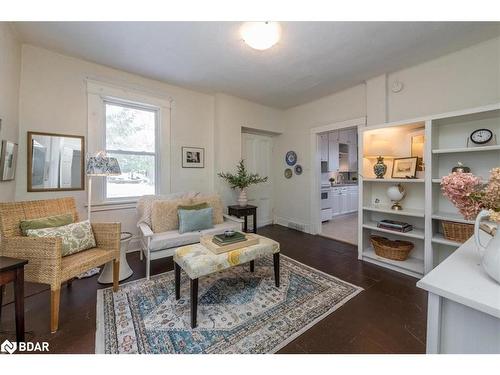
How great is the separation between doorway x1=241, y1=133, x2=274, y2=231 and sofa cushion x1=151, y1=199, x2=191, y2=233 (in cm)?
198

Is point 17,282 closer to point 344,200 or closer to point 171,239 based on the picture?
point 171,239

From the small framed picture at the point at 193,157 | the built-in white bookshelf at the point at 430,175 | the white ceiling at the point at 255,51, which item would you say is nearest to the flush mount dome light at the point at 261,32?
the white ceiling at the point at 255,51

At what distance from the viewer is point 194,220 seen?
2689mm

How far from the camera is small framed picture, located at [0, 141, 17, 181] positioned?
1933 mm

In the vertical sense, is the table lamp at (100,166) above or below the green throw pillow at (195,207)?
above

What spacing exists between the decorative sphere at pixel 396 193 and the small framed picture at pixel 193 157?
2937mm

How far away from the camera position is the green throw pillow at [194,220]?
264 cm

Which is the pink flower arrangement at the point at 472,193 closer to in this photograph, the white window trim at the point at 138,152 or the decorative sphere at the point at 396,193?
the decorative sphere at the point at 396,193

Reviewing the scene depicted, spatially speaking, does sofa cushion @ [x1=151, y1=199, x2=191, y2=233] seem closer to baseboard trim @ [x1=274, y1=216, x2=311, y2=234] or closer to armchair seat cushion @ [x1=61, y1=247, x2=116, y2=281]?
armchair seat cushion @ [x1=61, y1=247, x2=116, y2=281]

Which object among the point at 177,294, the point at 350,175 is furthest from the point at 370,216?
the point at 350,175

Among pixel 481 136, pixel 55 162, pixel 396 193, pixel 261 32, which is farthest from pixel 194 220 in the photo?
pixel 481 136

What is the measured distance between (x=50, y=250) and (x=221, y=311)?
1384mm
